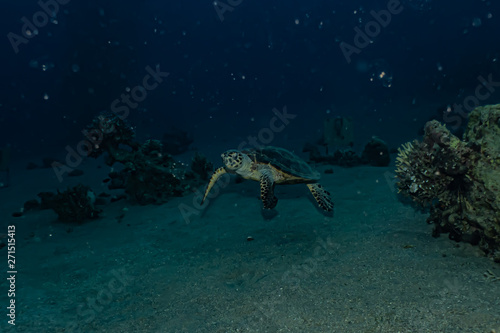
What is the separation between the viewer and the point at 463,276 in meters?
3.27

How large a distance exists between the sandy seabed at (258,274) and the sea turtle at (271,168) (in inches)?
22.7

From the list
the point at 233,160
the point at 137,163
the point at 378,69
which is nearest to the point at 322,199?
the point at 233,160

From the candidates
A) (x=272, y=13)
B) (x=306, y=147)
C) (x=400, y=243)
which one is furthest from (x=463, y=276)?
(x=272, y=13)

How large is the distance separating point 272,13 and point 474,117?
13171 centimetres

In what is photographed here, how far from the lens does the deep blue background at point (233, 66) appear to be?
1298 inches

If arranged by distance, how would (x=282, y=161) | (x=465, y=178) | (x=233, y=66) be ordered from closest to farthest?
(x=465, y=178)
(x=282, y=161)
(x=233, y=66)

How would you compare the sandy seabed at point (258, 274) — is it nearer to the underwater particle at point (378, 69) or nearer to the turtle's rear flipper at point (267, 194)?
the turtle's rear flipper at point (267, 194)

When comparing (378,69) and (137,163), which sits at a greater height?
(378,69)

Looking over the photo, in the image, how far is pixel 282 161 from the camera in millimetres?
6383

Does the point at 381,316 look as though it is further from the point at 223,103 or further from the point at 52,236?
the point at 223,103

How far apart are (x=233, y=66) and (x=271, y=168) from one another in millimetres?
132079

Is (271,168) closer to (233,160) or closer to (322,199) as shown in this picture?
(233,160)

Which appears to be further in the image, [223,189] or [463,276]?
[223,189]

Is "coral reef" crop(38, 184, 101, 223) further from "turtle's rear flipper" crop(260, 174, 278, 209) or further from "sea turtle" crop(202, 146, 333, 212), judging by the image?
"turtle's rear flipper" crop(260, 174, 278, 209)
